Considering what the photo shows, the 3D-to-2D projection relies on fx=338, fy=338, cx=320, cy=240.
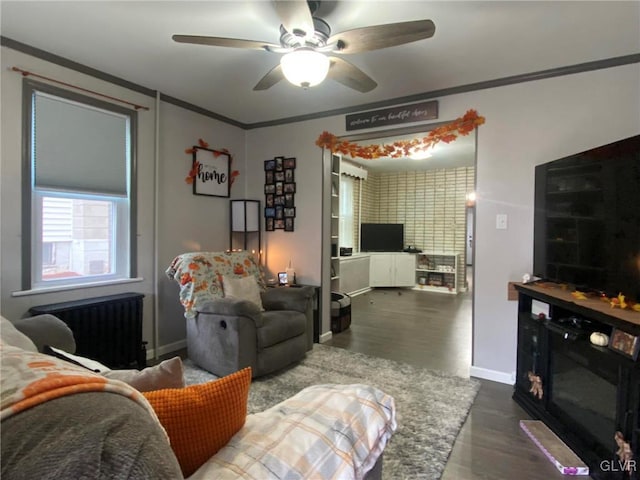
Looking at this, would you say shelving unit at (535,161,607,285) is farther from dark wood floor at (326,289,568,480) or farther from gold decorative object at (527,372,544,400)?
dark wood floor at (326,289,568,480)

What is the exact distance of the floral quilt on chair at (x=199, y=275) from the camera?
115 inches

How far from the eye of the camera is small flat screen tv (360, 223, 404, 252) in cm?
732

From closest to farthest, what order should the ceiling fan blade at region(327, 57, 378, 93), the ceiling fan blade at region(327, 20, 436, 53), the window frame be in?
1. the ceiling fan blade at region(327, 20, 436, 53)
2. the ceiling fan blade at region(327, 57, 378, 93)
3. the window frame

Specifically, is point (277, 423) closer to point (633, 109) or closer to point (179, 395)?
point (179, 395)

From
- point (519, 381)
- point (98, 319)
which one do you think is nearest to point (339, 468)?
point (519, 381)

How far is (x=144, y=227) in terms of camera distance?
10.3 ft

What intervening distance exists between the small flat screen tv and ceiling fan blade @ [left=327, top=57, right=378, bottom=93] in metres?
5.09

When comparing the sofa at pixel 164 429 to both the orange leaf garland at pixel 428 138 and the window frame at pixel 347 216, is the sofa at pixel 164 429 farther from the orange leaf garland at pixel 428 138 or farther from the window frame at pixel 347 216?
the window frame at pixel 347 216

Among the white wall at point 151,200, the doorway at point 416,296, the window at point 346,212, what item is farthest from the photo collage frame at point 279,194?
the window at point 346,212

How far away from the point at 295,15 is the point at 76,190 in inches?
87.1

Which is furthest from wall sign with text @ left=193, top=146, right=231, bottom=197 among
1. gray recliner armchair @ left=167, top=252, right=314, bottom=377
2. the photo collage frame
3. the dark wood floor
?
the dark wood floor

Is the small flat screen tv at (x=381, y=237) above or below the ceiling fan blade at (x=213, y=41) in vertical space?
below

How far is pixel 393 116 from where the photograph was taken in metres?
3.30

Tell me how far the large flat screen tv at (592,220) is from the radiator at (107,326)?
331 centimetres
